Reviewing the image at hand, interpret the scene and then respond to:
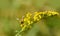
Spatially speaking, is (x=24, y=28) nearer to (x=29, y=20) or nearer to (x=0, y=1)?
(x=29, y=20)

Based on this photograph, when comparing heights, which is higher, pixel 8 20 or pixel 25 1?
pixel 25 1

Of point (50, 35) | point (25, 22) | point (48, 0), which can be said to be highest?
point (48, 0)

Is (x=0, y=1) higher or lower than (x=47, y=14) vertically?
higher

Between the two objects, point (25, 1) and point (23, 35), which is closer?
point (23, 35)

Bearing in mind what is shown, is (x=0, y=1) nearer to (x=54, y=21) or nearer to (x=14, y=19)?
(x=14, y=19)

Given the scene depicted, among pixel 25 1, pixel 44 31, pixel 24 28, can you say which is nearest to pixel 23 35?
pixel 24 28

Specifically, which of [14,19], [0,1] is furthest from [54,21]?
[0,1]
